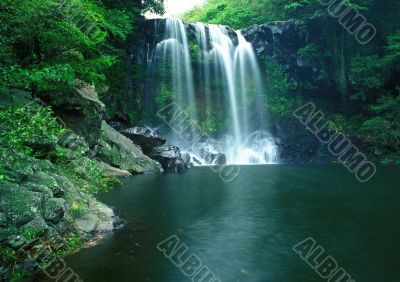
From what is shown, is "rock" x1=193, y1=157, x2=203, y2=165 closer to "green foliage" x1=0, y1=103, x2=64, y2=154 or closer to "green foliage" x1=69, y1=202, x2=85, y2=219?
"green foliage" x1=0, y1=103, x2=64, y2=154

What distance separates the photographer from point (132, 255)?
6.51 m

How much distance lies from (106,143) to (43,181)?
10.8m

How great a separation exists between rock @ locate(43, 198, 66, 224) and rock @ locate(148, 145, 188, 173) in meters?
13.5

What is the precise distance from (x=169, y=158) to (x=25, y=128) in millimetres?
13393

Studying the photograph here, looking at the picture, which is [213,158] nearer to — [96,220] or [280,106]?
[280,106]

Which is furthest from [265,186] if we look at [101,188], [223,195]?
[101,188]

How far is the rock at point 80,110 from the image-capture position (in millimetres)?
13898

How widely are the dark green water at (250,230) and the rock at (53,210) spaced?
819mm

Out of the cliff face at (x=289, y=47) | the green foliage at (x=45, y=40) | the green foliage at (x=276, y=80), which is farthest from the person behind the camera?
the green foliage at (x=276, y=80)

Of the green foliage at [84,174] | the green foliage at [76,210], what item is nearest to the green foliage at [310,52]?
the green foliage at [84,174]

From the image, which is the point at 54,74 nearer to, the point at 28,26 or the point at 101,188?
the point at 28,26

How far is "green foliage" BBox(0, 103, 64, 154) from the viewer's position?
21.7 feet

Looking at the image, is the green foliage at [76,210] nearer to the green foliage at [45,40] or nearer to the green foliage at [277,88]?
the green foliage at [45,40]

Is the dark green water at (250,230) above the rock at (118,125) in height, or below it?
below
